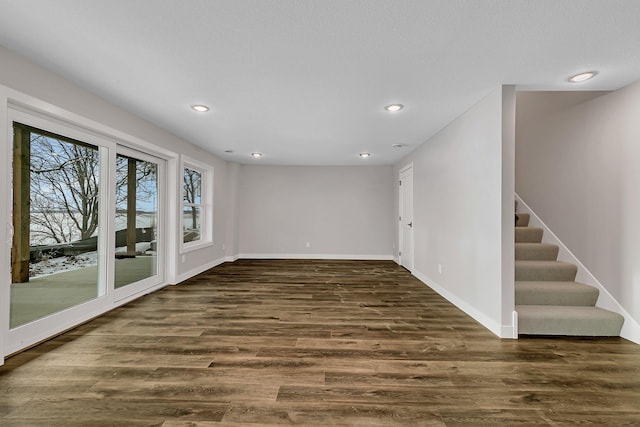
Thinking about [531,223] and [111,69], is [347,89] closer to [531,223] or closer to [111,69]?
[111,69]

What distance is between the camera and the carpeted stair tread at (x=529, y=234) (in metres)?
3.54

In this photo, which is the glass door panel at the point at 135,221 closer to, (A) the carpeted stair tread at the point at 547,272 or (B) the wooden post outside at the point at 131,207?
(B) the wooden post outside at the point at 131,207

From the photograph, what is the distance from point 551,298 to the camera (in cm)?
282

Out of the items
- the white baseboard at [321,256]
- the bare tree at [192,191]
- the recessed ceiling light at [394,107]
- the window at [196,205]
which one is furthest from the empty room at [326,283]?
the white baseboard at [321,256]

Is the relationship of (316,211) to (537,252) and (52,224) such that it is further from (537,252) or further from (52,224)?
(52,224)

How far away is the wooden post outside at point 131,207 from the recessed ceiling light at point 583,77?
480cm

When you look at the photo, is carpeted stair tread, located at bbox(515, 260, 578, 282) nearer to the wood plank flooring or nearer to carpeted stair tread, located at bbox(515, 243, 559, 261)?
carpeted stair tread, located at bbox(515, 243, 559, 261)

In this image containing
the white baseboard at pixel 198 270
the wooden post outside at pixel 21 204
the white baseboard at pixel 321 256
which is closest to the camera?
the wooden post outside at pixel 21 204

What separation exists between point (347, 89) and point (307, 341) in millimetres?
2330

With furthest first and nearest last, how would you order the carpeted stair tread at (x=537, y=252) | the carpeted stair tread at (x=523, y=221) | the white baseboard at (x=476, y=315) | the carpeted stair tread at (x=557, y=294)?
1. the carpeted stair tread at (x=523, y=221)
2. the carpeted stair tread at (x=537, y=252)
3. the carpeted stair tread at (x=557, y=294)
4. the white baseboard at (x=476, y=315)

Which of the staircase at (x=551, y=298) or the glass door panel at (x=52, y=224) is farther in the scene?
the staircase at (x=551, y=298)

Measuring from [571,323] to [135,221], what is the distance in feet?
16.4

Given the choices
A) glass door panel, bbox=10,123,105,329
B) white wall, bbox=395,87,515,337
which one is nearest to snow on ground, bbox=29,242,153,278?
glass door panel, bbox=10,123,105,329

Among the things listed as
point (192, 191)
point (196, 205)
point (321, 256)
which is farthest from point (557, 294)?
point (192, 191)
